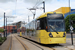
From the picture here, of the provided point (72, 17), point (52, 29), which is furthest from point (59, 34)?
point (72, 17)

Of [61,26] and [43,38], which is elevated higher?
[61,26]

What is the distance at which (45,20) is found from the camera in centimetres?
1457

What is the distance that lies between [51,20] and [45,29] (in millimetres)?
1124

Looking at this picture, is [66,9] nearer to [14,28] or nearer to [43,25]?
[43,25]

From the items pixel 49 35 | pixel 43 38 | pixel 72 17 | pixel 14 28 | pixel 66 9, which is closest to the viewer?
pixel 49 35

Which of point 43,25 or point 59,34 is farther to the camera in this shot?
point 43,25

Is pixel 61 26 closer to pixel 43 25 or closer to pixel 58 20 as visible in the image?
pixel 58 20

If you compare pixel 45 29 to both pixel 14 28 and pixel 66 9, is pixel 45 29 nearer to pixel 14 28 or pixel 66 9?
pixel 66 9

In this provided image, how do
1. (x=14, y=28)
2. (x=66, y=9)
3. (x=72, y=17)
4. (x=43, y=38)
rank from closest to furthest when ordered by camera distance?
(x=43, y=38), (x=72, y=17), (x=66, y=9), (x=14, y=28)

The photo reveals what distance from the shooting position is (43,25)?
49.1 ft

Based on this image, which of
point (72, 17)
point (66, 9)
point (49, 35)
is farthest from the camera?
point (66, 9)

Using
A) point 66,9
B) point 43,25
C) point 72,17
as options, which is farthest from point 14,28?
point 43,25

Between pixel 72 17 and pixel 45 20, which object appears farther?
pixel 72 17

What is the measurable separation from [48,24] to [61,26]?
137cm
